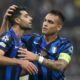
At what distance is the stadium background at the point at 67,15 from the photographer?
18.4 meters

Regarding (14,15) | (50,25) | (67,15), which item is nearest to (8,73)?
(14,15)

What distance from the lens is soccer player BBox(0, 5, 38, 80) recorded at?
7493 millimetres

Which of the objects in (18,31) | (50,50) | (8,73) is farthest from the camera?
(50,50)

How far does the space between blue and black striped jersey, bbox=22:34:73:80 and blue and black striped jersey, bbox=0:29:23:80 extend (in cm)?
42

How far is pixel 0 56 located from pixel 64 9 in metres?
13.5

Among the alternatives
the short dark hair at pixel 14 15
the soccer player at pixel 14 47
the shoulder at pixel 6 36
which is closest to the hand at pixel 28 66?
the soccer player at pixel 14 47

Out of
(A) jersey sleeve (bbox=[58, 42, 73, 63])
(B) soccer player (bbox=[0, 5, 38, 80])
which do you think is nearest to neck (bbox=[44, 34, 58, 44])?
(A) jersey sleeve (bbox=[58, 42, 73, 63])

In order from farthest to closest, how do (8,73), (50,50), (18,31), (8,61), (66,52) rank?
(50,50) → (66,52) → (18,31) → (8,73) → (8,61)

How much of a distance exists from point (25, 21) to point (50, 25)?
595 mm

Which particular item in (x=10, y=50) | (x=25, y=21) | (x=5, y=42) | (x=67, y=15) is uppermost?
(x=25, y=21)

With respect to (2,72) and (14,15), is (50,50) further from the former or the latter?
(2,72)

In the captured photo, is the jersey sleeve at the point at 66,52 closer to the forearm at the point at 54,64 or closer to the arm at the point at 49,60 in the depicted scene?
the arm at the point at 49,60

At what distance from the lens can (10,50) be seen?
25.5ft

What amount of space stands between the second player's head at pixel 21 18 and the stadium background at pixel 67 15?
30.3 feet
